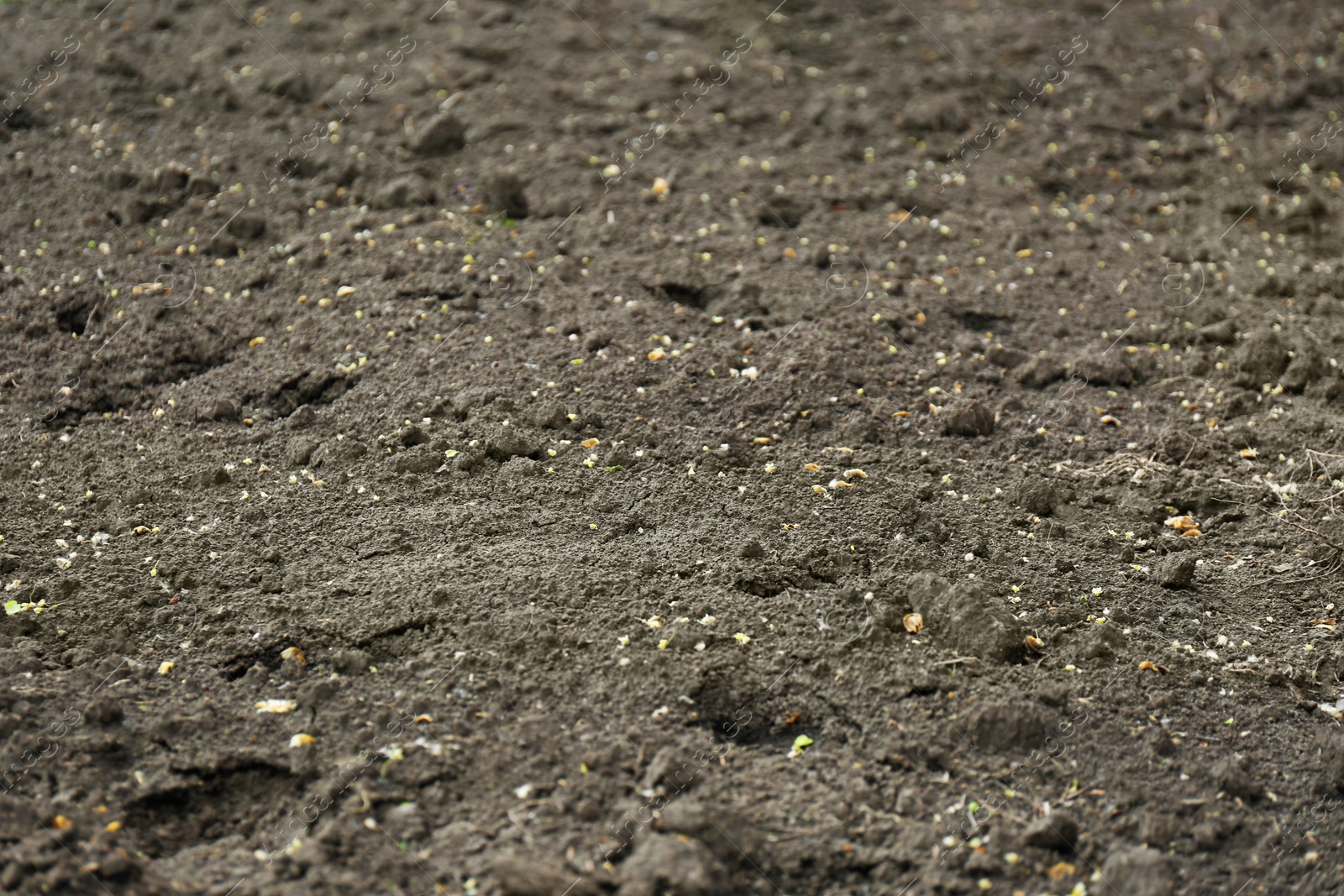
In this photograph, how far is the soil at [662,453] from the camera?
2.09 metres

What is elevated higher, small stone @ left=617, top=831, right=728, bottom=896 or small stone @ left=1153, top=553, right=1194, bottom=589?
small stone @ left=617, top=831, right=728, bottom=896

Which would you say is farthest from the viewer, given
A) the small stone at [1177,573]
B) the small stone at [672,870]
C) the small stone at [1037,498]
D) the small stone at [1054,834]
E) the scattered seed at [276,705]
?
the small stone at [1037,498]

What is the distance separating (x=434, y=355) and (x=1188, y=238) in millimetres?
2900

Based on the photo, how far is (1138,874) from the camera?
199 centimetres

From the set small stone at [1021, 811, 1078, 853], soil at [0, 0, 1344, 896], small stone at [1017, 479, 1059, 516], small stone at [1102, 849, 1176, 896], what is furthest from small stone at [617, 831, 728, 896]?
small stone at [1017, 479, 1059, 516]

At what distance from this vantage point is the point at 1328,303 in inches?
145

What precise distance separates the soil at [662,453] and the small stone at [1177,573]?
0.01 meters

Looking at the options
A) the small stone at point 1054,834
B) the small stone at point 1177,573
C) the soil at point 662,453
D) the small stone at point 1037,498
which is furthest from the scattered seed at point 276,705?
the small stone at point 1177,573

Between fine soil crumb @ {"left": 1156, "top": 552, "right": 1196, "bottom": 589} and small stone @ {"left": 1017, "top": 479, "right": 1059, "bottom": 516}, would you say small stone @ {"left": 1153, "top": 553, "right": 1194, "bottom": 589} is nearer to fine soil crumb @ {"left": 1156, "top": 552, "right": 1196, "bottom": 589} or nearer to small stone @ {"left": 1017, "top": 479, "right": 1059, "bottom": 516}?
fine soil crumb @ {"left": 1156, "top": 552, "right": 1196, "bottom": 589}

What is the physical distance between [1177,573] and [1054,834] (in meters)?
0.91

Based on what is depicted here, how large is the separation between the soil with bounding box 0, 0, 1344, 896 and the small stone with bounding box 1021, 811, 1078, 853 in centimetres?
1

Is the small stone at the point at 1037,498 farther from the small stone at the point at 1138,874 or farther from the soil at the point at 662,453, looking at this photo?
the small stone at the point at 1138,874

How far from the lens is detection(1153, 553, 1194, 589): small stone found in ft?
8.68

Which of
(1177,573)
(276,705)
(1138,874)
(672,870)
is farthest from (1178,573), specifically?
(276,705)
